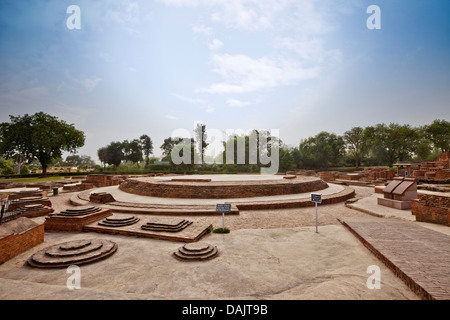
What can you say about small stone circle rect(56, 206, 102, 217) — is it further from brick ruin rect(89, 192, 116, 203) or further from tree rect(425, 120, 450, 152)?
tree rect(425, 120, 450, 152)

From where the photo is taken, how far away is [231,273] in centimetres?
397

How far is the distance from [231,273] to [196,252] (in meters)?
1.13

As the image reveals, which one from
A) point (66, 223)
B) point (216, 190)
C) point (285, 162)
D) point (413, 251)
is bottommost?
point (66, 223)

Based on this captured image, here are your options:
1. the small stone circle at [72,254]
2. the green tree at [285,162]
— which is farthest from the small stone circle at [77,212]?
the green tree at [285,162]

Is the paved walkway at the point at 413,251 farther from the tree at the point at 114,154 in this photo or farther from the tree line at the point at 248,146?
the tree at the point at 114,154

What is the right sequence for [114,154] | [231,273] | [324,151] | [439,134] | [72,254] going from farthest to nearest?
[114,154] → [324,151] → [439,134] → [72,254] → [231,273]

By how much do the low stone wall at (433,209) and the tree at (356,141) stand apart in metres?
49.0

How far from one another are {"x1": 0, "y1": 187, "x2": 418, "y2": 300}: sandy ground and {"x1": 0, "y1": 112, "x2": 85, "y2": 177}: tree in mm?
36142

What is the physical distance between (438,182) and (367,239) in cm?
1893

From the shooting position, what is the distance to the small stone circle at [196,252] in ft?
15.0

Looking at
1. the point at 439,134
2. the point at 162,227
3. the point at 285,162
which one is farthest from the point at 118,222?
the point at 439,134

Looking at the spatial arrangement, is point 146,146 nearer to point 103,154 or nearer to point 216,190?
point 103,154
